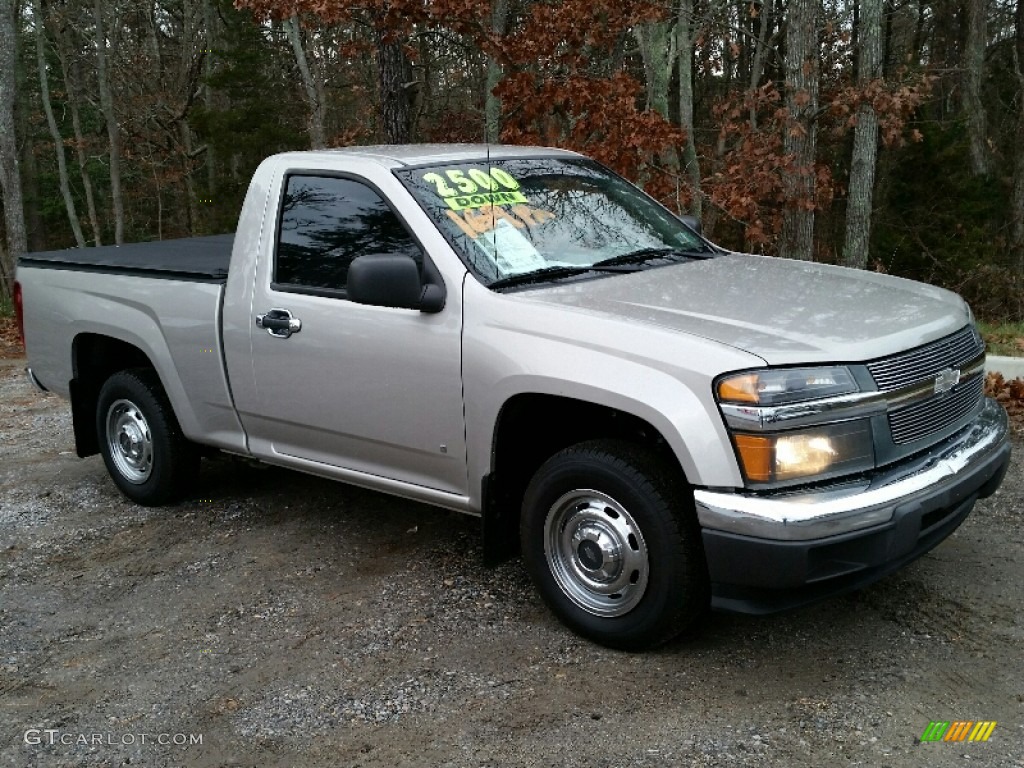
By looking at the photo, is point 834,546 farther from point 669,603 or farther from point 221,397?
point 221,397

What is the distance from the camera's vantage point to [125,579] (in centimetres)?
503

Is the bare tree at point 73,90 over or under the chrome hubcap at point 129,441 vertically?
over

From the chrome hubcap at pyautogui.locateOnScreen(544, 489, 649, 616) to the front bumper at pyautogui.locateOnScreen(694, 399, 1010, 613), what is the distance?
37 centimetres

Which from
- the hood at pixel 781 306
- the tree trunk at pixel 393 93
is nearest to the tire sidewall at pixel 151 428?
the hood at pixel 781 306

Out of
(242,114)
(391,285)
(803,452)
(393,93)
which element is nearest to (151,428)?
(391,285)

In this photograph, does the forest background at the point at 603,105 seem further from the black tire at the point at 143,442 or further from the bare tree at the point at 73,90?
the black tire at the point at 143,442

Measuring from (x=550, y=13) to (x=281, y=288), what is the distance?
526 cm

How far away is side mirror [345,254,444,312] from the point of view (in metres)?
4.06

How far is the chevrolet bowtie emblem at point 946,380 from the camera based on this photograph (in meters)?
3.81

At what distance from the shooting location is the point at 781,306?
156 inches

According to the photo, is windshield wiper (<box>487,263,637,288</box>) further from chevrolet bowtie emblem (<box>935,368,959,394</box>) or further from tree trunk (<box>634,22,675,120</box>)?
tree trunk (<box>634,22,675,120</box>)

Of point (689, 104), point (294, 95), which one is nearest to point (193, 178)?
point (294, 95)

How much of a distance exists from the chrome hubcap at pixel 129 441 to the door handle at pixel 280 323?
56.0 inches

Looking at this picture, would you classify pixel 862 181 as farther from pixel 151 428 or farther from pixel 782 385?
pixel 782 385
